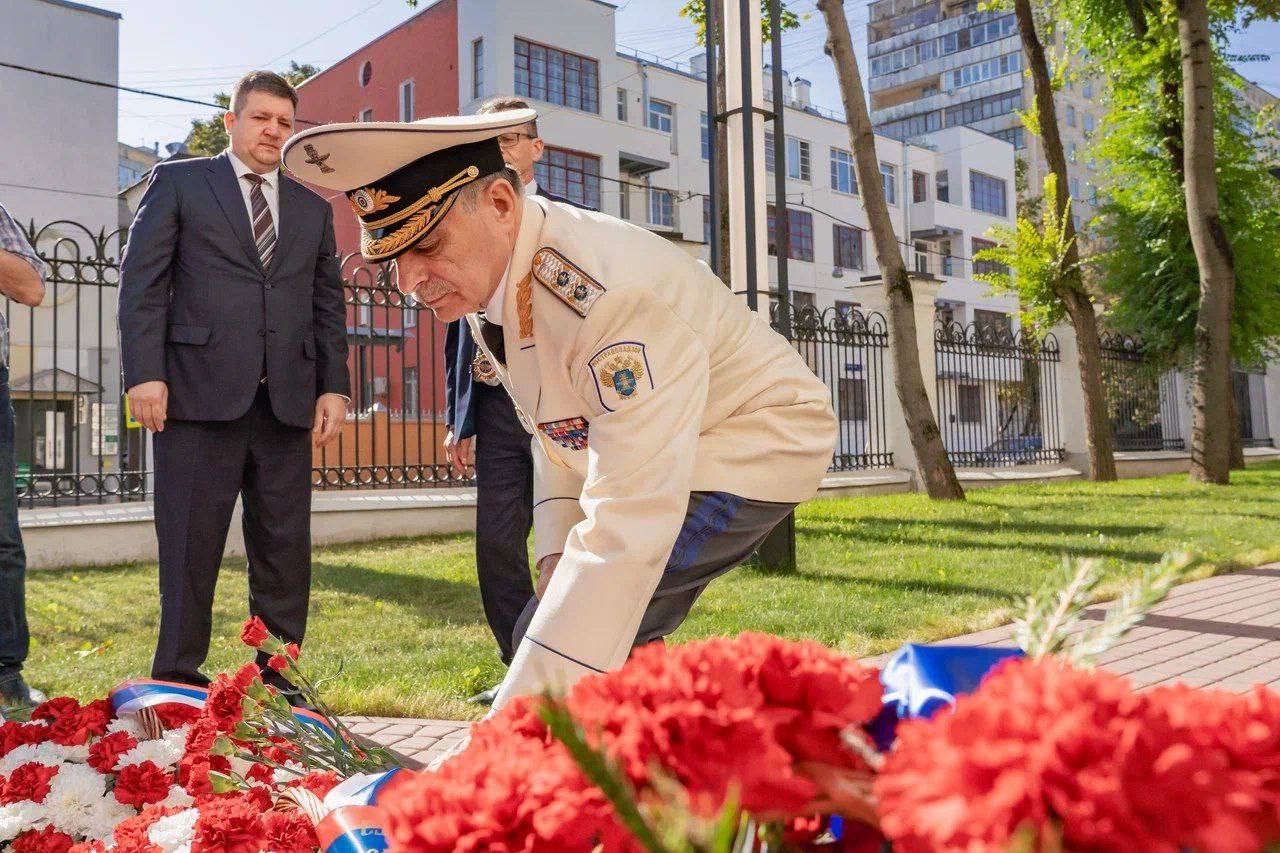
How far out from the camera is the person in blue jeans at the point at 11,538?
12.8 feet

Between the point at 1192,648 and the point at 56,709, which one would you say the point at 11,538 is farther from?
the point at 1192,648

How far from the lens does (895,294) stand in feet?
41.1

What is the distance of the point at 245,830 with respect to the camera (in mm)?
1529

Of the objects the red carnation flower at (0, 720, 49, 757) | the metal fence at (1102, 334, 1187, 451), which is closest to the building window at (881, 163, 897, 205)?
the metal fence at (1102, 334, 1187, 451)

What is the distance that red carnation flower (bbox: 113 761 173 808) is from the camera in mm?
2072

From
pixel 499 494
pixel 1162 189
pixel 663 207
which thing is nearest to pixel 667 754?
pixel 499 494

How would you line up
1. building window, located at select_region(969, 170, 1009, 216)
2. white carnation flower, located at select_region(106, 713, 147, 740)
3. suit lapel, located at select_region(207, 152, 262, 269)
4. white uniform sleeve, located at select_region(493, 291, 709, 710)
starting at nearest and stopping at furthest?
white uniform sleeve, located at select_region(493, 291, 709, 710)
white carnation flower, located at select_region(106, 713, 147, 740)
suit lapel, located at select_region(207, 152, 262, 269)
building window, located at select_region(969, 170, 1009, 216)

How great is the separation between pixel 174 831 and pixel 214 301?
2.65m

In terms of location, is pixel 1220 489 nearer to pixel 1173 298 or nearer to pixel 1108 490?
pixel 1108 490

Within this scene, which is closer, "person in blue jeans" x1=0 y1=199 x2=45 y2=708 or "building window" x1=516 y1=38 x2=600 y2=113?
"person in blue jeans" x1=0 y1=199 x2=45 y2=708

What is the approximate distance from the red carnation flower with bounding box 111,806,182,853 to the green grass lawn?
7.70 ft

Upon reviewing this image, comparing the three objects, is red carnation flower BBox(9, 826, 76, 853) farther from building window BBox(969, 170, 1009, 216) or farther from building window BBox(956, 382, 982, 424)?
building window BBox(969, 170, 1009, 216)

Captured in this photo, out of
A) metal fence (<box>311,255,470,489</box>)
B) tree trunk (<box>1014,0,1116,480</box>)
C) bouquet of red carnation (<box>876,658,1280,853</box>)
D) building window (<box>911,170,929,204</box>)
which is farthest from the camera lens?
building window (<box>911,170,929,204</box>)

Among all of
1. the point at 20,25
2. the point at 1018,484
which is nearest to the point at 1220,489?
the point at 1018,484
